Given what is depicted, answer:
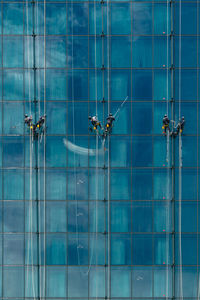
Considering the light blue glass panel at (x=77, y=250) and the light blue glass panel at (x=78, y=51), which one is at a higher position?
the light blue glass panel at (x=78, y=51)

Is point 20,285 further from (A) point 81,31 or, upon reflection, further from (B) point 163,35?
(B) point 163,35

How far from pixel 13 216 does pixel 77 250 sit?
11.8ft

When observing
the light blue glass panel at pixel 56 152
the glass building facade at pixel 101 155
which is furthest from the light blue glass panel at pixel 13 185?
the light blue glass panel at pixel 56 152

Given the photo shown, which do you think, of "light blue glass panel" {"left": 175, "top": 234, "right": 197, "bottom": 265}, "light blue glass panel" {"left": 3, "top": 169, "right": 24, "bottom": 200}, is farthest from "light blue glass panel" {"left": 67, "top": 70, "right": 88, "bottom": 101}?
"light blue glass panel" {"left": 175, "top": 234, "right": 197, "bottom": 265}

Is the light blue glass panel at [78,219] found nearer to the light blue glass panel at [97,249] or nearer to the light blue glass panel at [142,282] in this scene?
the light blue glass panel at [97,249]

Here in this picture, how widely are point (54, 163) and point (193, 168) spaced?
694cm

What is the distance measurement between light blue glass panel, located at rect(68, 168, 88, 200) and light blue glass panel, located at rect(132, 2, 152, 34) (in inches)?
286

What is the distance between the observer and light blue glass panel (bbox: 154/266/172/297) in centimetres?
1355

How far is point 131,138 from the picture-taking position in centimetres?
1365

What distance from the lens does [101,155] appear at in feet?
44.9

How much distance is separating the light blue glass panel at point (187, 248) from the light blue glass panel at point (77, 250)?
4.57 metres

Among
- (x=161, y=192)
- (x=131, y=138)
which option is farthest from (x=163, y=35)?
(x=161, y=192)

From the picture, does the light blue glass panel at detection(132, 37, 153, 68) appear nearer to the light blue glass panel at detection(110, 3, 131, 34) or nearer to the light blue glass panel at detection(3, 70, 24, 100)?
the light blue glass panel at detection(110, 3, 131, 34)

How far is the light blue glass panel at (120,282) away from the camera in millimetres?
13555
